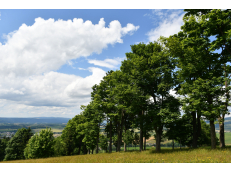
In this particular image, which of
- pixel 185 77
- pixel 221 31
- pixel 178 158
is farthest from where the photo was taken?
pixel 185 77

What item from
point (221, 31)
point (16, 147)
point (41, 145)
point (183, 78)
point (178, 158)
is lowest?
point (16, 147)

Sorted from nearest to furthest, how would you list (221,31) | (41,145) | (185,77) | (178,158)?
(178,158)
(221,31)
(185,77)
(41,145)

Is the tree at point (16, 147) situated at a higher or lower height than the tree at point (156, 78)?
lower

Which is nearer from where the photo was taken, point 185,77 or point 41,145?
point 185,77

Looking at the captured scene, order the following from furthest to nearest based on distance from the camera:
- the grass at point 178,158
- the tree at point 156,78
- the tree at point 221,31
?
the tree at point 156,78, the tree at point 221,31, the grass at point 178,158

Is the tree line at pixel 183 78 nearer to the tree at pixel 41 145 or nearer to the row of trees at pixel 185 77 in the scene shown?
the row of trees at pixel 185 77

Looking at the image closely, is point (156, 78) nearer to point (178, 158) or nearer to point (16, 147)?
point (178, 158)

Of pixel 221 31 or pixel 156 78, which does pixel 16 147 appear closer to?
pixel 156 78

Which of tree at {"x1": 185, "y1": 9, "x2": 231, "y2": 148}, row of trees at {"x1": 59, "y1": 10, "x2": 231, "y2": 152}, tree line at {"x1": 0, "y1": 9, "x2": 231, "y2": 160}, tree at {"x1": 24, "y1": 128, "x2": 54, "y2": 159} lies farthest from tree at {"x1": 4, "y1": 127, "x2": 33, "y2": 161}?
tree at {"x1": 185, "y1": 9, "x2": 231, "y2": 148}

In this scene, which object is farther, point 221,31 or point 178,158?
point 221,31

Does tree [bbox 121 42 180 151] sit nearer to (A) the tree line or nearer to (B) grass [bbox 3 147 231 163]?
(A) the tree line

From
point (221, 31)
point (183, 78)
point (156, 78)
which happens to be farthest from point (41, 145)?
point (221, 31)

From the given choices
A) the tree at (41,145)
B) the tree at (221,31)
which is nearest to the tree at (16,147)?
the tree at (41,145)

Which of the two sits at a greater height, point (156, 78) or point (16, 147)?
point (156, 78)
